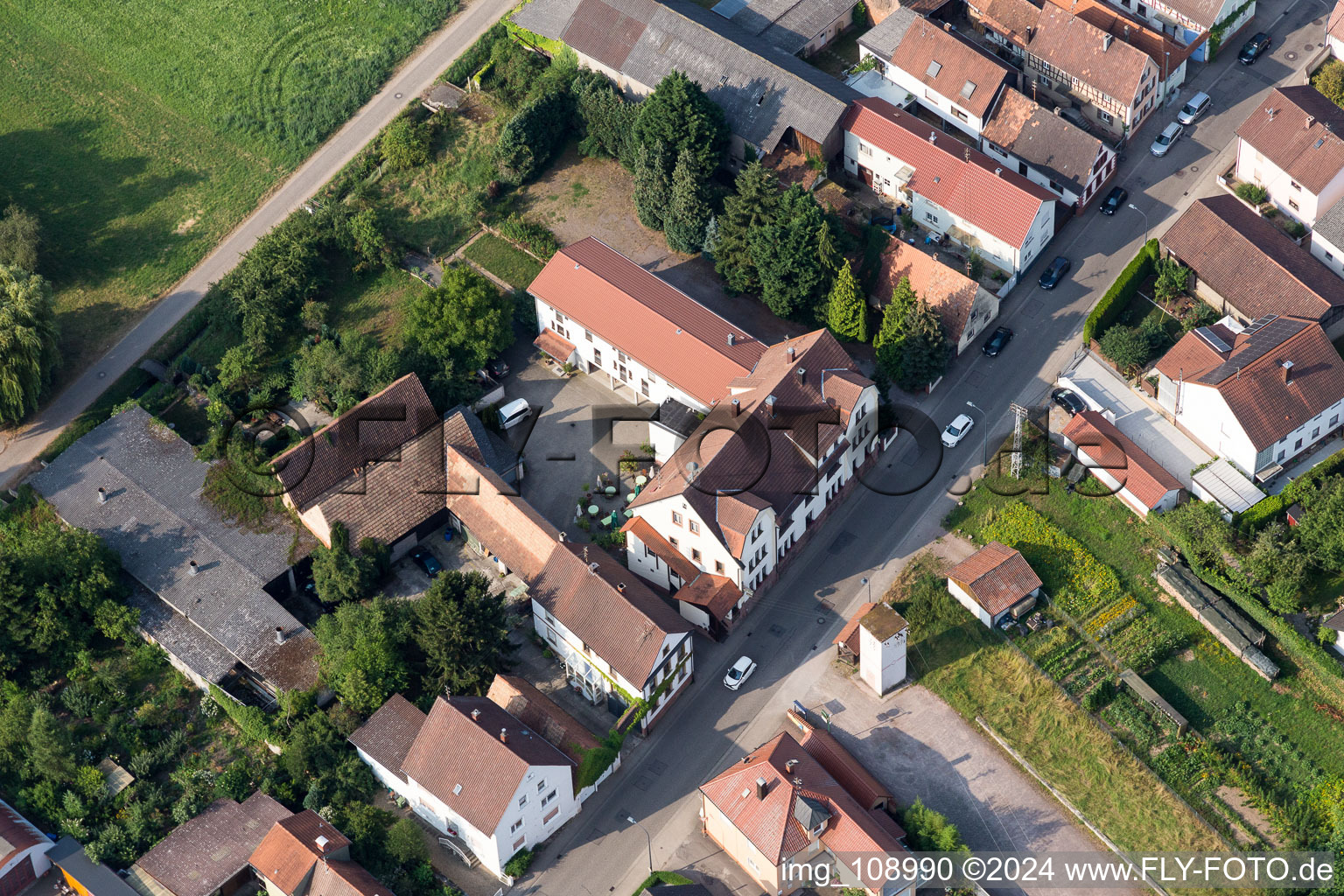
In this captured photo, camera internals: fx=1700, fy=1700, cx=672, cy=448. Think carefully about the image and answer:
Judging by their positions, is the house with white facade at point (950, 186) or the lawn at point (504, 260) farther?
the lawn at point (504, 260)

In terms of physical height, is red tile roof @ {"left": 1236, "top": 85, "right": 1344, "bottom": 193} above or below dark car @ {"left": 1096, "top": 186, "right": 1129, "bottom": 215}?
above

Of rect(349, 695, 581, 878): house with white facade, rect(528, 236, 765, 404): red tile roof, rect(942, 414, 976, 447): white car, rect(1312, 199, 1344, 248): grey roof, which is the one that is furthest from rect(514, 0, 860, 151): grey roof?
rect(349, 695, 581, 878): house with white facade

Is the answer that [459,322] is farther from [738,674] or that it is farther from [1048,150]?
[1048,150]

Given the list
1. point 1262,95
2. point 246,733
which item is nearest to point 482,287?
point 246,733

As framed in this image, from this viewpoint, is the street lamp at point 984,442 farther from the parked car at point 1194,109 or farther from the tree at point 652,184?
the parked car at point 1194,109

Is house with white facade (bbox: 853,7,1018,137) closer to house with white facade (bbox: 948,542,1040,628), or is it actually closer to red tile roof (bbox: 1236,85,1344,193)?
red tile roof (bbox: 1236,85,1344,193)

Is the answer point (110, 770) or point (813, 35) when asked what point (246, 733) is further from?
point (813, 35)

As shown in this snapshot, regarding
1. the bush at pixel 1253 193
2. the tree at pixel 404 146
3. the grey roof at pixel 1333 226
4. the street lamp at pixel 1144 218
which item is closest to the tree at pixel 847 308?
the street lamp at pixel 1144 218
